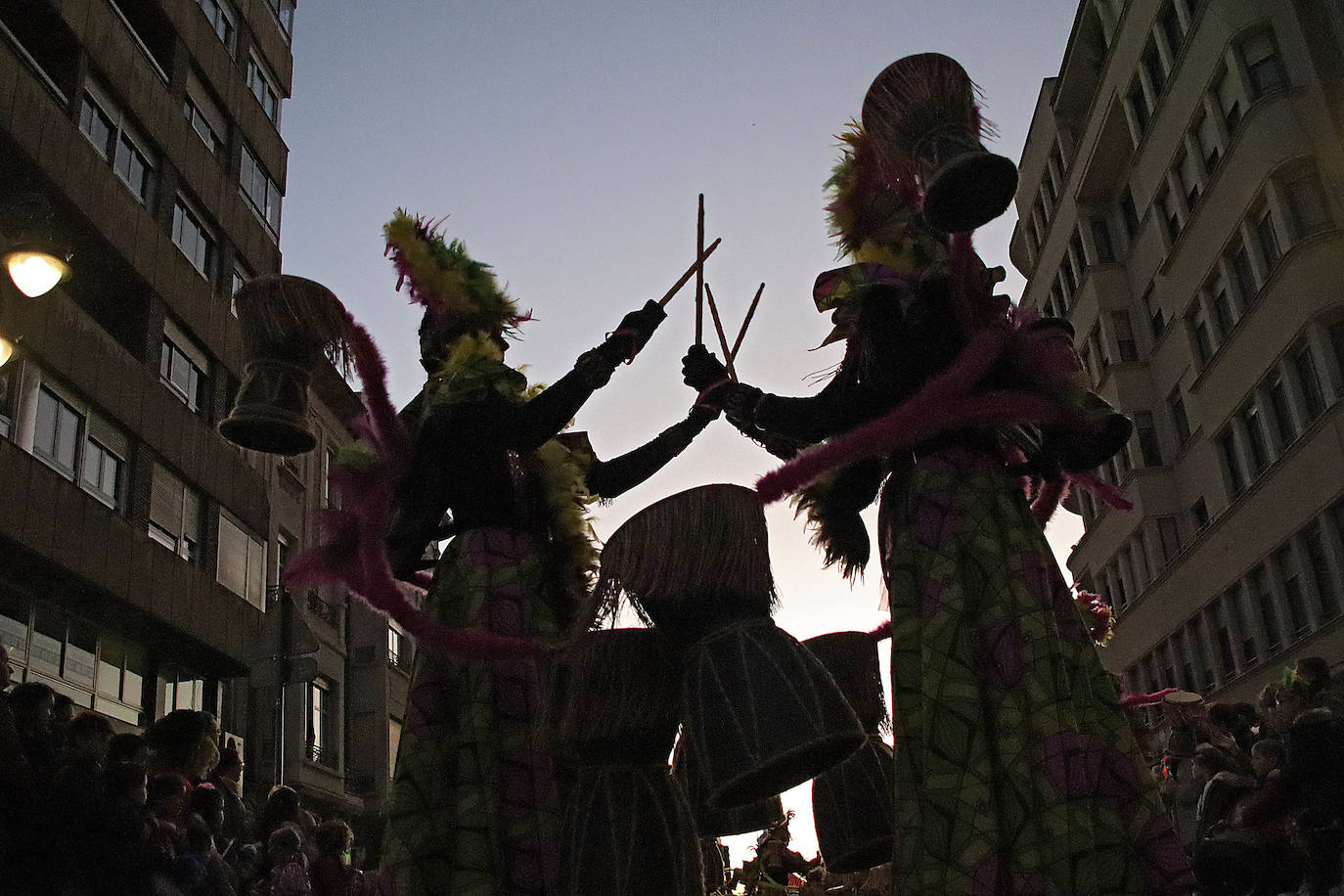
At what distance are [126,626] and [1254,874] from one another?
51.9 ft

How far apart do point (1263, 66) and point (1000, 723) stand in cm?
2219

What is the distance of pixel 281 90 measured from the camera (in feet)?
89.9

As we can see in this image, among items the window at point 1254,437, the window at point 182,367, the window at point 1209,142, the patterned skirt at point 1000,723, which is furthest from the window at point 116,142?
the window at point 1254,437

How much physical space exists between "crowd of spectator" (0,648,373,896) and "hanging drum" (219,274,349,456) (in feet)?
4.11

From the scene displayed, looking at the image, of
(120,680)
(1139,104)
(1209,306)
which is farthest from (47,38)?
(1139,104)

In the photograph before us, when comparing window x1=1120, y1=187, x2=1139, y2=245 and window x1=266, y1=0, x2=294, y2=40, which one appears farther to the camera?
window x1=1120, y1=187, x2=1139, y2=245

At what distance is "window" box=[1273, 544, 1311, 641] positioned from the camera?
22.5m

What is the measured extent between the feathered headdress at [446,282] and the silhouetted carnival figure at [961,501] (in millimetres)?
916

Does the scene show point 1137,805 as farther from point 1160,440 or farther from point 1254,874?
point 1160,440

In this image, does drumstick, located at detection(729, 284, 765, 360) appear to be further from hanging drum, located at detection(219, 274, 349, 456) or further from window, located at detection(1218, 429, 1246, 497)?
window, located at detection(1218, 429, 1246, 497)

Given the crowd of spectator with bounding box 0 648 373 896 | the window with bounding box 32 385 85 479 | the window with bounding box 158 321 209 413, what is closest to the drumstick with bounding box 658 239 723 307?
the crowd of spectator with bounding box 0 648 373 896

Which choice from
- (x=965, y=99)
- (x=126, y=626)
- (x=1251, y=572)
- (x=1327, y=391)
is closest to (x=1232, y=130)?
(x=1327, y=391)

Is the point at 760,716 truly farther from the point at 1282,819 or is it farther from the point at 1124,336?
the point at 1124,336

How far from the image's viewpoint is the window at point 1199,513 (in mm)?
28547
